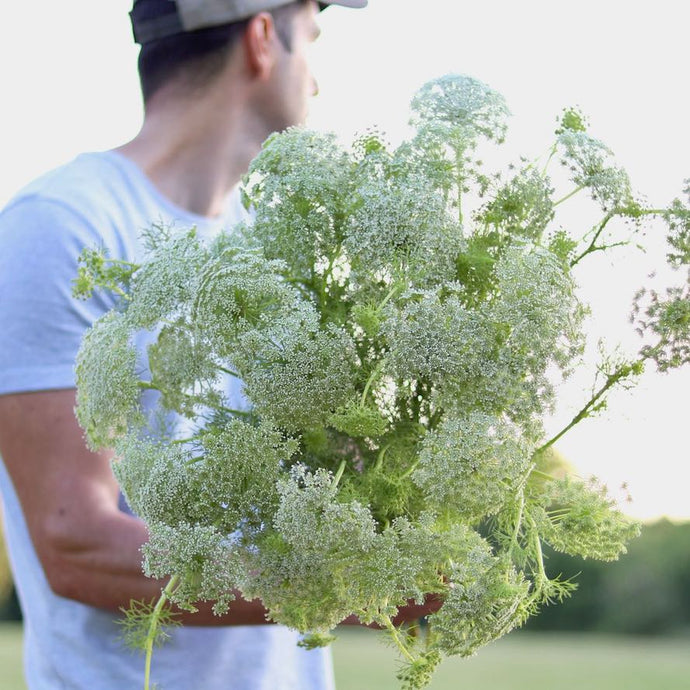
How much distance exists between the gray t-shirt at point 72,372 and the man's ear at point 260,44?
1.05ft

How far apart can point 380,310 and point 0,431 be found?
2.89ft

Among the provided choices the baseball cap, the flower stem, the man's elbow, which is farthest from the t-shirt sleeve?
the flower stem

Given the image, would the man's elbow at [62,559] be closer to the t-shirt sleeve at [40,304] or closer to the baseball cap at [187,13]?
the t-shirt sleeve at [40,304]

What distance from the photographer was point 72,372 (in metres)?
1.49

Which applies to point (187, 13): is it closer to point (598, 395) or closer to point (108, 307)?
point (108, 307)

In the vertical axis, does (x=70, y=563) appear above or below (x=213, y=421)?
below

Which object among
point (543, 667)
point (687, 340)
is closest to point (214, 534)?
point (687, 340)

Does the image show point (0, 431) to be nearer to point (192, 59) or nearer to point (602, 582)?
point (192, 59)

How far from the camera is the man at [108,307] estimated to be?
4.82 ft

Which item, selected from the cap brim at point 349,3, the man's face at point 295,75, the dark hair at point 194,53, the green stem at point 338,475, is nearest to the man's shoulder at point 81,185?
the dark hair at point 194,53

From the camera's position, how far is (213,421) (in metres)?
1.06

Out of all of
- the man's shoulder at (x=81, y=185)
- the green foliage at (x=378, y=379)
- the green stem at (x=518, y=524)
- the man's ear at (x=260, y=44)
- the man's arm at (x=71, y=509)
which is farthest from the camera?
the man's ear at (x=260, y=44)

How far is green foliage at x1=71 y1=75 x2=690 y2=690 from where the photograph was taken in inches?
35.9

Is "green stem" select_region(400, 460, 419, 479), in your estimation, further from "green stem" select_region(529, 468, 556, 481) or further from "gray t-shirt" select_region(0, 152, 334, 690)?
"gray t-shirt" select_region(0, 152, 334, 690)
